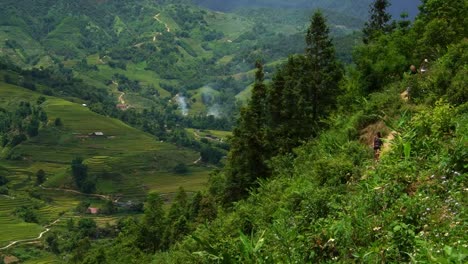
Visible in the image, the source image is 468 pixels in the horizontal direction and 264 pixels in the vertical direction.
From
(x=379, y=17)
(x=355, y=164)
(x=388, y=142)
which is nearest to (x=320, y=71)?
(x=379, y=17)

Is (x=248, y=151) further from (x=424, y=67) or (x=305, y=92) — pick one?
(x=424, y=67)

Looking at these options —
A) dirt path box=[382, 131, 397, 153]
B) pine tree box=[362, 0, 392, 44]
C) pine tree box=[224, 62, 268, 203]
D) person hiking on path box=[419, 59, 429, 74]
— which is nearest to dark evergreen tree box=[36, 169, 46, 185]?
pine tree box=[362, 0, 392, 44]

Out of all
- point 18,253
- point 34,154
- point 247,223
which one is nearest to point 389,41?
point 247,223

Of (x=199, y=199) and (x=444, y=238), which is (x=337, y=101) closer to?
(x=199, y=199)

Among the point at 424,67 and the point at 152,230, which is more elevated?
the point at 424,67

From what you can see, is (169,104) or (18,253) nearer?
(18,253)

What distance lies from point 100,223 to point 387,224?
80371 mm

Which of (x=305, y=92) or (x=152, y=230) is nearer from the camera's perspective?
(x=305, y=92)

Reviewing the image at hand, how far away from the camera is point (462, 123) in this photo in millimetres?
11422

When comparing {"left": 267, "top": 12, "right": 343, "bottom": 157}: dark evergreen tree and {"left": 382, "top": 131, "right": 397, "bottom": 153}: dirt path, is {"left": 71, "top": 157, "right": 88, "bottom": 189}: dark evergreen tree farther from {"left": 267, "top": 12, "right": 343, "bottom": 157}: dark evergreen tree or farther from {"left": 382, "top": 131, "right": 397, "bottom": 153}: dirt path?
{"left": 382, "top": 131, "right": 397, "bottom": 153}: dirt path

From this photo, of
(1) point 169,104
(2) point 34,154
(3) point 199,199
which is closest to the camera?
(3) point 199,199

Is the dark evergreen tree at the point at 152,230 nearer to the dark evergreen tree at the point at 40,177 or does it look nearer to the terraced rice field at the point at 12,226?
the terraced rice field at the point at 12,226

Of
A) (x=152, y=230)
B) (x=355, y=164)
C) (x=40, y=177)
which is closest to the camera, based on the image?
(x=355, y=164)

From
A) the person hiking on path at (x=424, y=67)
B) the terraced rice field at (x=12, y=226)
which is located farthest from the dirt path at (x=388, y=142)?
the terraced rice field at (x=12, y=226)
